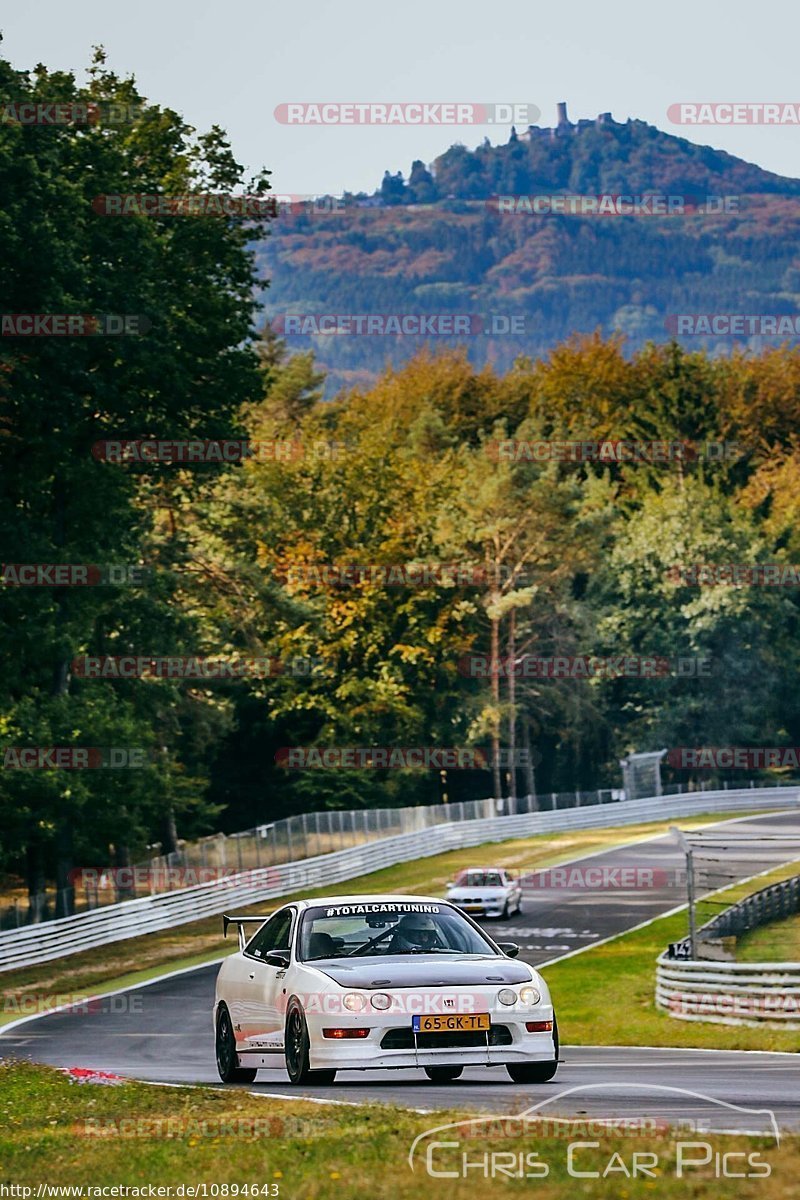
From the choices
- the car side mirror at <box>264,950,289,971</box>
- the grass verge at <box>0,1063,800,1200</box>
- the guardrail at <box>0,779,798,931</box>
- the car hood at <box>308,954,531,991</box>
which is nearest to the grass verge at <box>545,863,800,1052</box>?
the car side mirror at <box>264,950,289,971</box>

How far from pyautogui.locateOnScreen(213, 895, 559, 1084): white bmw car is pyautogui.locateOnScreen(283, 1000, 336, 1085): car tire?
0.05 ft

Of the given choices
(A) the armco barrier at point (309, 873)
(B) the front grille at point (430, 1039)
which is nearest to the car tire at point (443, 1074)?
(B) the front grille at point (430, 1039)

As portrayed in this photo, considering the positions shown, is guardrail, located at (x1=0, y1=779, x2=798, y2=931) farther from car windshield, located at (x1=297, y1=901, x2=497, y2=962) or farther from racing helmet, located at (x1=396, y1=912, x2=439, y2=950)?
racing helmet, located at (x1=396, y1=912, x2=439, y2=950)

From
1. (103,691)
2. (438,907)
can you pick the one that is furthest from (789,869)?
(438,907)

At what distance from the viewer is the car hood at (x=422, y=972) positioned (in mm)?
13500

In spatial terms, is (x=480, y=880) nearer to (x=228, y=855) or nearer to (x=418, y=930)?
(x=228, y=855)

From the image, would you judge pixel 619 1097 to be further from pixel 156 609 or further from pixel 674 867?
pixel 674 867

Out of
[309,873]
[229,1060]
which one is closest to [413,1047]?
[229,1060]

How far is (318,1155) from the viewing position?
10.2 metres

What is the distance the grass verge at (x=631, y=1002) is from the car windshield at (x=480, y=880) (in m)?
4.04

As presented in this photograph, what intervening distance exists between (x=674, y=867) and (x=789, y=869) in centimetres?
433

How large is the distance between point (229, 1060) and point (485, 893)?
1184 inches

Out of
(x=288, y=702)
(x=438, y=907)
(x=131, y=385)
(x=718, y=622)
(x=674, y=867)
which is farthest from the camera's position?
(x=718, y=622)

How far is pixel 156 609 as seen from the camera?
5419 cm
